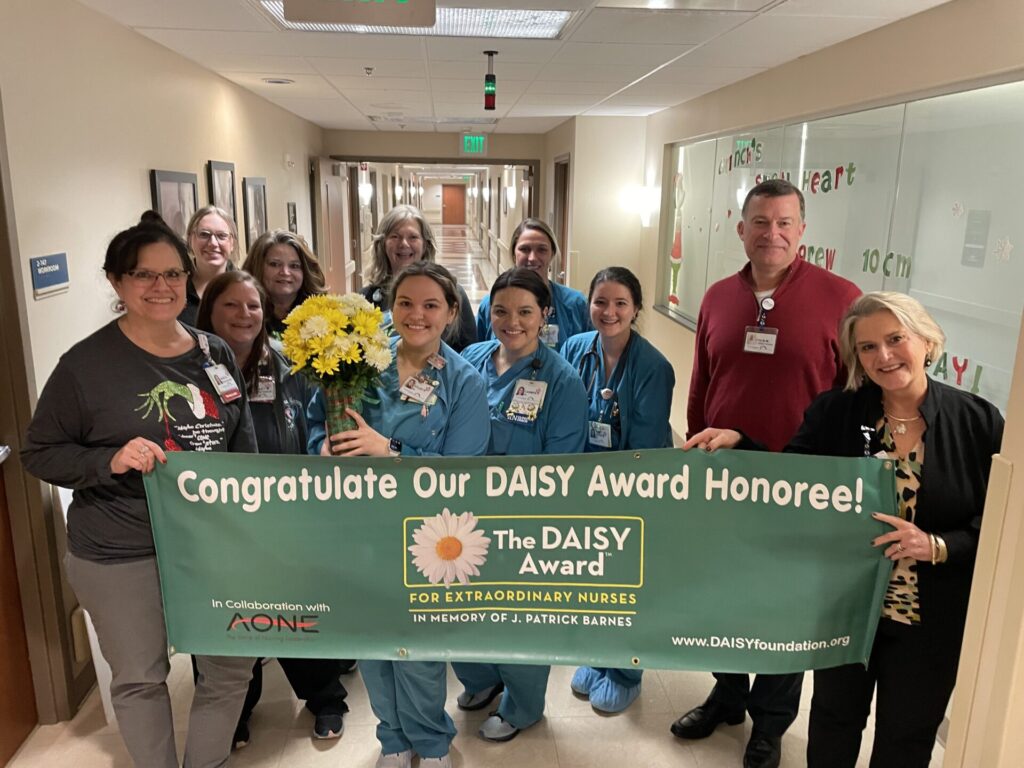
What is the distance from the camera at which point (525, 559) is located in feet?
6.08

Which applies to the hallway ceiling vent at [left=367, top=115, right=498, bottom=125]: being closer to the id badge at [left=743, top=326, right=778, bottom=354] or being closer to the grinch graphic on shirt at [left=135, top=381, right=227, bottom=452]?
the id badge at [left=743, top=326, right=778, bottom=354]

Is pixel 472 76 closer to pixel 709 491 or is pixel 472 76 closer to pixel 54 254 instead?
pixel 54 254

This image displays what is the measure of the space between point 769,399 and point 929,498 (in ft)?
2.47

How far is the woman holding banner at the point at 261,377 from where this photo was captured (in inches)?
89.4

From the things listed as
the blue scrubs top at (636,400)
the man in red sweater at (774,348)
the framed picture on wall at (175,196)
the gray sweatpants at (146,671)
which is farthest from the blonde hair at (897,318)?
the framed picture on wall at (175,196)

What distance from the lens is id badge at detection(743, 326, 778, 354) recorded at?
233 centimetres

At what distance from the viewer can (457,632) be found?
1913 millimetres

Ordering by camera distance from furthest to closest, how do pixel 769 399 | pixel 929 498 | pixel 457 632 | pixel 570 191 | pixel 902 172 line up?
1. pixel 570 191
2. pixel 902 172
3. pixel 769 399
4. pixel 457 632
5. pixel 929 498

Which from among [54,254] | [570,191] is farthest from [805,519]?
[570,191]

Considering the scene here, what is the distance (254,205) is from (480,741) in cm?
451

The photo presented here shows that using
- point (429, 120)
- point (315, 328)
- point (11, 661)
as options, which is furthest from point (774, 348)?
point (429, 120)

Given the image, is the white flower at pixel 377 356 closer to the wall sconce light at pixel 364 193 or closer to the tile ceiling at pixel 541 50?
the tile ceiling at pixel 541 50

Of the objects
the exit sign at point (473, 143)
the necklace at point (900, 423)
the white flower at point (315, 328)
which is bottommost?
the necklace at point (900, 423)

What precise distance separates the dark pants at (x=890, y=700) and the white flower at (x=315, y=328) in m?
1.52
